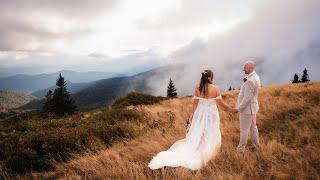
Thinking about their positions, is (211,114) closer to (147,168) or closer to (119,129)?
(147,168)

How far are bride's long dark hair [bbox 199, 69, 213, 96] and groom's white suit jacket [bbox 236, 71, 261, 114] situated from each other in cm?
98

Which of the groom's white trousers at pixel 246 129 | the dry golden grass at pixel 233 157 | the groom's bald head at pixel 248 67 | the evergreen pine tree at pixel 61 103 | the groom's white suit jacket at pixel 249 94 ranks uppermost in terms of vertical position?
the groom's bald head at pixel 248 67

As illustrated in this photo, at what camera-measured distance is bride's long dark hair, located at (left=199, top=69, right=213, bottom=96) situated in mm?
7559

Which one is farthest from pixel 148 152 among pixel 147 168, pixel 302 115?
pixel 302 115

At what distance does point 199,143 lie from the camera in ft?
24.7

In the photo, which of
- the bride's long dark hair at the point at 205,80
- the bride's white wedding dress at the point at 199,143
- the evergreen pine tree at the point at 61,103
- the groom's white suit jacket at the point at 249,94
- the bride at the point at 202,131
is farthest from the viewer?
the evergreen pine tree at the point at 61,103

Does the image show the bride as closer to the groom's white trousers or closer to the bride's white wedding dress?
the bride's white wedding dress

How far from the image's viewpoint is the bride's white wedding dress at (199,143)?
6766 millimetres

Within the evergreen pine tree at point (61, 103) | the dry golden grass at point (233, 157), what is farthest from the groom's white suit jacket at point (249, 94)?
the evergreen pine tree at point (61, 103)

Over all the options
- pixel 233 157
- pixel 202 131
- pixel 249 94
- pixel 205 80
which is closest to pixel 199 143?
pixel 202 131

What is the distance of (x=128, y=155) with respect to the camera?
7840 mm

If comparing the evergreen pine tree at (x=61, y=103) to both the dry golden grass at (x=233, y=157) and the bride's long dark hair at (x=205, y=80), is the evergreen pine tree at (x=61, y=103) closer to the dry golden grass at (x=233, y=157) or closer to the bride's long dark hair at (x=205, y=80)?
the dry golden grass at (x=233, y=157)

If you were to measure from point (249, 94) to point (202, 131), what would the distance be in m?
1.52

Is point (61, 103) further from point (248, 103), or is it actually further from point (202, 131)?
point (248, 103)
